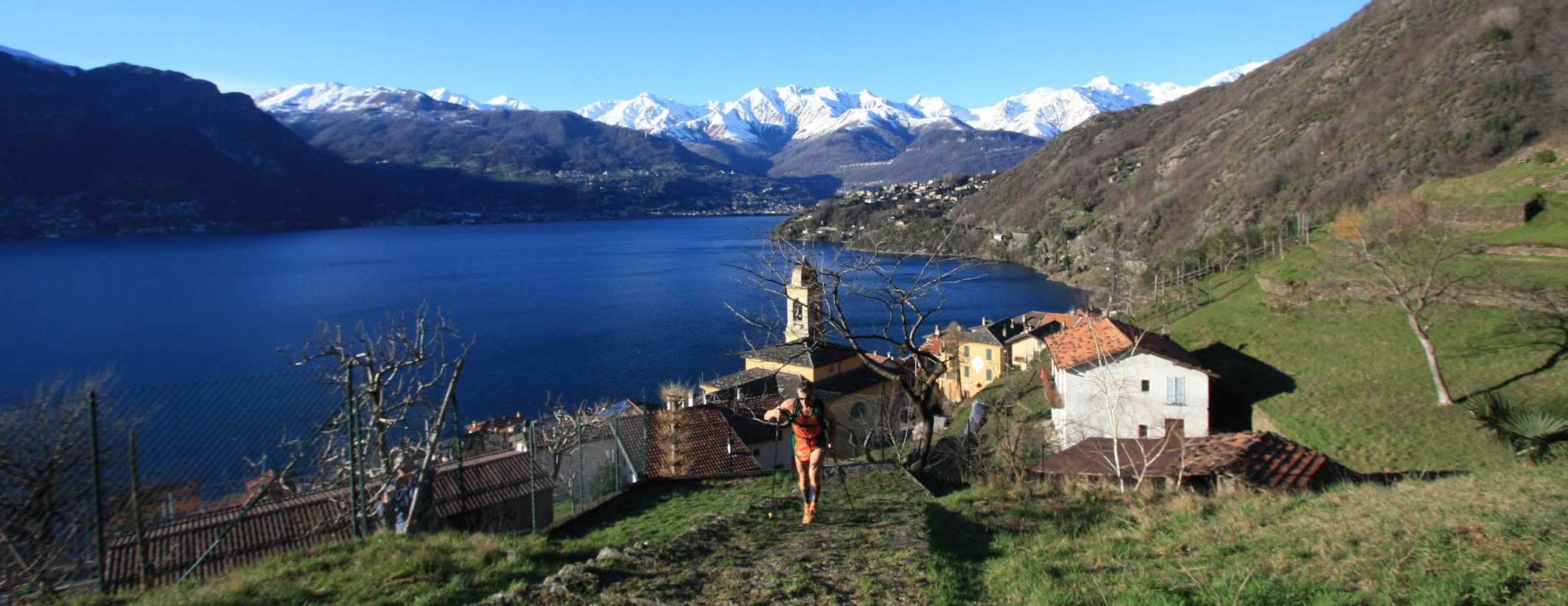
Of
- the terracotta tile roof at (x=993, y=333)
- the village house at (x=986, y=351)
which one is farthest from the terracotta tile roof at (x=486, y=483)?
the terracotta tile roof at (x=993, y=333)

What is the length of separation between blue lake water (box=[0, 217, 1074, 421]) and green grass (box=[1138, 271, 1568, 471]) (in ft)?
37.9

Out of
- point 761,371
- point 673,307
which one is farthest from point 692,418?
point 673,307

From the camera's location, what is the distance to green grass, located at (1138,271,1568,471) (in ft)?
42.0

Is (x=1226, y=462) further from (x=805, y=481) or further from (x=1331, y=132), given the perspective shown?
(x=1331, y=132)

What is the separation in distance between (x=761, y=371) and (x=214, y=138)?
585ft

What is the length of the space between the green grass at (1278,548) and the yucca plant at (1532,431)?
8.49 ft

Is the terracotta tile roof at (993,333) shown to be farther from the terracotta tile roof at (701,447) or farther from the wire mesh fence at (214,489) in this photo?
the wire mesh fence at (214,489)

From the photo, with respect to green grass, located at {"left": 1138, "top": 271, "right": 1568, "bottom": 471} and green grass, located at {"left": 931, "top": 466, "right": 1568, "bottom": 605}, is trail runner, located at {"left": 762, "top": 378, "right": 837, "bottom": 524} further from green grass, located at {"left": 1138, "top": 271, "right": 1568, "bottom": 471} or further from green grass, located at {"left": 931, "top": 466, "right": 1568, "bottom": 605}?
green grass, located at {"left": 1138, "top": 271, "right": 1568, "bottom": 471}

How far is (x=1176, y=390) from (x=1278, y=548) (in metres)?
13.9

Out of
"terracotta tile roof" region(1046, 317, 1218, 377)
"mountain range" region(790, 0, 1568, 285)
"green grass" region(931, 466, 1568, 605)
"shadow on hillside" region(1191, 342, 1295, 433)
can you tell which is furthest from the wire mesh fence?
"shadow on hillside" region(1191, 342, 1295, 433)

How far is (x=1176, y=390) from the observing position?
55.1 ft

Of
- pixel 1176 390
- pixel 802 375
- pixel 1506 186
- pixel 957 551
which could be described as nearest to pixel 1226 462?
pixel 957 551

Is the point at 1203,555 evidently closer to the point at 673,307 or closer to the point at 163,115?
the point at 673,307

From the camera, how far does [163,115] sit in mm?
159875
